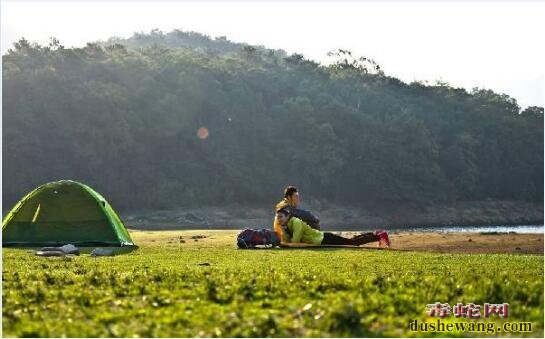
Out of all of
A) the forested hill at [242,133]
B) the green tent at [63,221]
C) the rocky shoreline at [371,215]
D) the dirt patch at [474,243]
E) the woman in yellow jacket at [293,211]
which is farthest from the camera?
the forested hill at [242,133]

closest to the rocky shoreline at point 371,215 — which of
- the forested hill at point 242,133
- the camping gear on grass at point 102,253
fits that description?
the forested hill at point 242,133

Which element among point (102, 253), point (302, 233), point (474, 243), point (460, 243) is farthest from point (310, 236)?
point (102, 253)

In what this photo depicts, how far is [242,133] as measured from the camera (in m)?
92.6

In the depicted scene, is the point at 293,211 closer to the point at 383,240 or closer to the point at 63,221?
the point at 383,240

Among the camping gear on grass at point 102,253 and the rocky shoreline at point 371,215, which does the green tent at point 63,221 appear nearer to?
the camping gear on grass at point 102,253

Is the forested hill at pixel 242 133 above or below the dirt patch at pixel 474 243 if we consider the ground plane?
above

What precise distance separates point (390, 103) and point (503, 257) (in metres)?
91.7

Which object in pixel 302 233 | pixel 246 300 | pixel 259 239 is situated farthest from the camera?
pixel 302 233

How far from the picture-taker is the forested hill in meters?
78.1

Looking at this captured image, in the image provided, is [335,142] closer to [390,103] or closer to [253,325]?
[390,103]

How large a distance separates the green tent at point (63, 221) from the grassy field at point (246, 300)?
9.13m

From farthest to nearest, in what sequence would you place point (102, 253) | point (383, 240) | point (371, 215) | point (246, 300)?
1. point (371, 215)
2. point (383, 240)
3. point (102, 253)
4. point (246, 300)

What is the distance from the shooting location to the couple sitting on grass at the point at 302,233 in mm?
21031

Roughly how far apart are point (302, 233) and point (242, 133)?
71864mm
